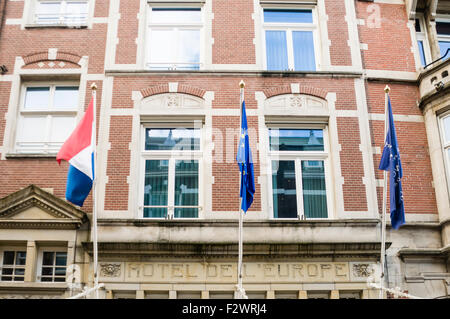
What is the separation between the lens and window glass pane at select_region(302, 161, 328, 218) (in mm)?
12523

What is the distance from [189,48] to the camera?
46.7ft

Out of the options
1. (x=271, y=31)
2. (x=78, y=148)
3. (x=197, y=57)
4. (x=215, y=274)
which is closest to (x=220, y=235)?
(x=215, y=274)

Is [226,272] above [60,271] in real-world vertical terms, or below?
below

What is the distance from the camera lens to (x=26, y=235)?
39.1ft

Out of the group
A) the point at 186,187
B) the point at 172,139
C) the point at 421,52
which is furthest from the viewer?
the point at 421,52

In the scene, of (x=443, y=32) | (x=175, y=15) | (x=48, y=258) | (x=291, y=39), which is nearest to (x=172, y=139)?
(x=175, y=15)

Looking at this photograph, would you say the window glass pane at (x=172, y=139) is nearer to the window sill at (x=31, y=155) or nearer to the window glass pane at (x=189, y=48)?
the window glass pane at (x=189, y=48)

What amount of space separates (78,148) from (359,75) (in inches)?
291

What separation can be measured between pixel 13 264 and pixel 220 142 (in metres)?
5.53

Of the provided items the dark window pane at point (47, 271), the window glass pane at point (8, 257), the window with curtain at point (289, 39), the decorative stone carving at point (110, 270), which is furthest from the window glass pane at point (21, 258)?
the window with curtain at point (289, 39)

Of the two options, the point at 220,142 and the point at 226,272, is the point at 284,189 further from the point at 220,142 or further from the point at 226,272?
the point at 226,272

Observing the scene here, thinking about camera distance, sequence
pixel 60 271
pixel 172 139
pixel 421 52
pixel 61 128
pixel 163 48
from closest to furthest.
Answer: pixel 60 271
pixel 172 139
pixel 61 128
pixel 163 48
pixel 421 52

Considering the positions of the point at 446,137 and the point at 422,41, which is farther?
the point at 422,41

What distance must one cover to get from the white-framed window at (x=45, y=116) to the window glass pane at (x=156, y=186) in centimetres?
237
